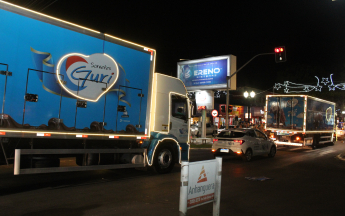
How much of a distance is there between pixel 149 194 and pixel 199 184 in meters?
2.99

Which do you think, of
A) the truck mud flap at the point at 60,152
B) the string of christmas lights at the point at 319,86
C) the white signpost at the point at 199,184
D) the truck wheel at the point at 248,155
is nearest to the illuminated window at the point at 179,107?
the truck mud flap at the point at 60,152

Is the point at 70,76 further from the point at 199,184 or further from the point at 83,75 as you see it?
the point at 199,184

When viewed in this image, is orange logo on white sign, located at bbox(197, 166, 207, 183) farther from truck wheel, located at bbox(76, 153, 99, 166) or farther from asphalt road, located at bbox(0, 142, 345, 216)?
truck wheel, located at bbox(76, 153, 99, 166)

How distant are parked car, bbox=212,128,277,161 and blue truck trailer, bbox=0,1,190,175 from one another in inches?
170

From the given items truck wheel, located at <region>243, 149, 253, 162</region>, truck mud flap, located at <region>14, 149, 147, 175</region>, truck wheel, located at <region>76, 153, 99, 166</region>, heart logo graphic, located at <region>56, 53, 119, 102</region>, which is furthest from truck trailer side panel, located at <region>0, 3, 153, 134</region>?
truck wheel, located at <region>243, 149, 253, 162</region>

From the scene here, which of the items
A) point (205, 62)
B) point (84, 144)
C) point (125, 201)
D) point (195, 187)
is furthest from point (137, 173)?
point (205, 62)

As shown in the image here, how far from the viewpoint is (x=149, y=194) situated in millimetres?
7309

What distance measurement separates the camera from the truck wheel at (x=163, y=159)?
32.4 ft

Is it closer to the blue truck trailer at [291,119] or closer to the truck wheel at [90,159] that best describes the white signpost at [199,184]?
the truck wheel at [90,159]

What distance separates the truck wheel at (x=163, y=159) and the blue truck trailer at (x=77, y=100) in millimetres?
32

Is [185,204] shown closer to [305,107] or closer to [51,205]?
[51,205]

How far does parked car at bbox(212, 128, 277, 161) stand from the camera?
1391 cm

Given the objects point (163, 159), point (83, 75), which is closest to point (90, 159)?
point (83, 75)

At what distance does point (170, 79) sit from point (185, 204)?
264 inches
